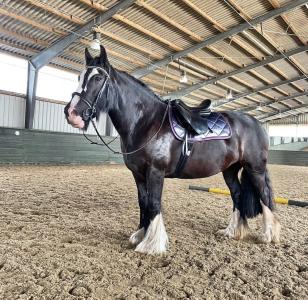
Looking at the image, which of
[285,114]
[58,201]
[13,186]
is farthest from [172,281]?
[285,114]

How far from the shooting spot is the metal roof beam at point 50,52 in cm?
880

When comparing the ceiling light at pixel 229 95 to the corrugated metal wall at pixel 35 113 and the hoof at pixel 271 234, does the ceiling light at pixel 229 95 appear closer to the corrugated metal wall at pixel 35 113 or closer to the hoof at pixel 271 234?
the corrugated metal wall at pixel 35 113

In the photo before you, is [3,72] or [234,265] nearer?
[234,265]

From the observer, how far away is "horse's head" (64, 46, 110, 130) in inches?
91.6

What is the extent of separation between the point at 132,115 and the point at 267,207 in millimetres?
1773

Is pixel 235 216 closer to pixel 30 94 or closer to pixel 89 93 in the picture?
pixel 89 93

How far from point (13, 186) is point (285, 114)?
25.3 m

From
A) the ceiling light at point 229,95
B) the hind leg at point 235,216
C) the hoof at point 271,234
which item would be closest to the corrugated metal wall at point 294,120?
the ceiling light at point 229,95

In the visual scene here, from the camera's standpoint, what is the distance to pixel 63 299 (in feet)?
5.47

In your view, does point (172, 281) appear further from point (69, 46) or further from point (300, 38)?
point (300, 38)

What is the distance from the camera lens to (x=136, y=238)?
8.90 feet

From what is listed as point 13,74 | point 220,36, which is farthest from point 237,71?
point 13,74

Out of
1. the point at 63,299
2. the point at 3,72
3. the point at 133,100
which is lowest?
the point at 63,299

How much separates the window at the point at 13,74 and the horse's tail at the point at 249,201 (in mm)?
10505
